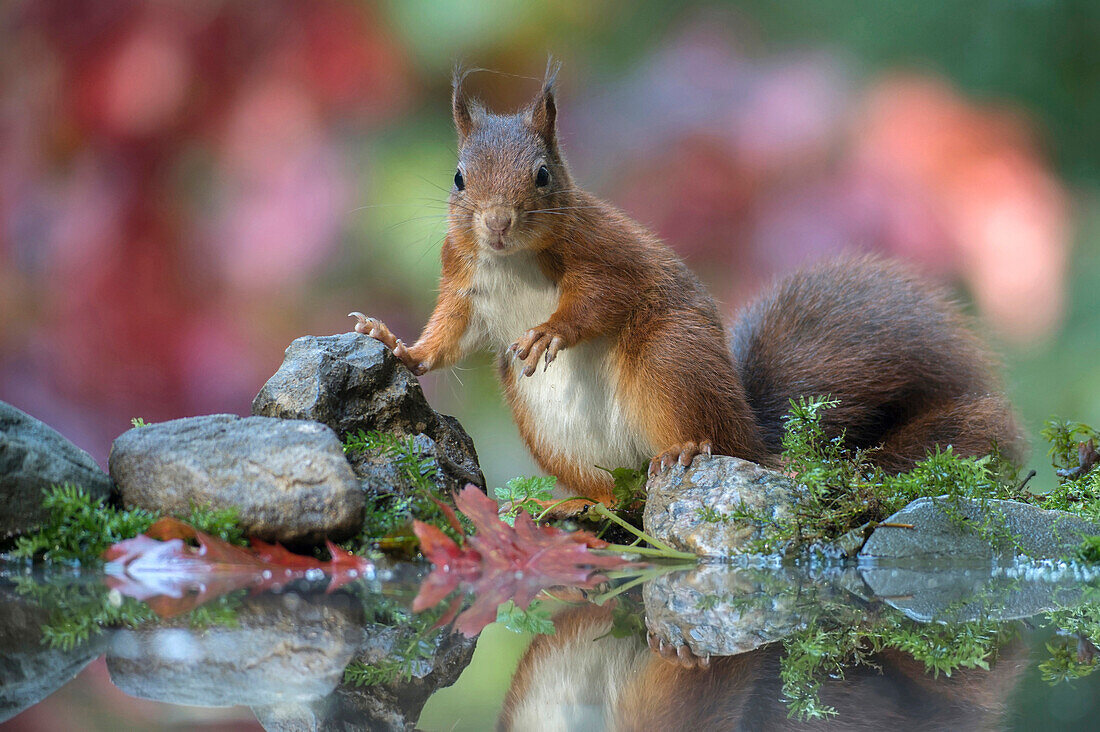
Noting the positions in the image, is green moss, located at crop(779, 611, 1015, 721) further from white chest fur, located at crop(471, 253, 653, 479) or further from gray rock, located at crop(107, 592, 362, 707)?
white chest fur, located at crop(471, 253, 653, 479)

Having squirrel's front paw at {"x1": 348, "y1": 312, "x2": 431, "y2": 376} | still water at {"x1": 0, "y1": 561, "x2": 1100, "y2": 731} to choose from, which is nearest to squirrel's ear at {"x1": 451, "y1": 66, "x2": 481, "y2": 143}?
squirrel's front paw at {"x1": 348, "y1": 312, "x2": 431, "y2": 376}

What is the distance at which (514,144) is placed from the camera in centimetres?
222

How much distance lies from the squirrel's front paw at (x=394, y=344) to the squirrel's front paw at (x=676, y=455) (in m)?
0.57

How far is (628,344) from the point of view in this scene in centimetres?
225

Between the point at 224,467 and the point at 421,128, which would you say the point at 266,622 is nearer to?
the point at 224,467

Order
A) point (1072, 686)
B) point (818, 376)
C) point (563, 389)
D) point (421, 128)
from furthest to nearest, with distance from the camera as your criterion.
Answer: point (421, 128), point (818, 376), point (563, 389), point (1072, 686)

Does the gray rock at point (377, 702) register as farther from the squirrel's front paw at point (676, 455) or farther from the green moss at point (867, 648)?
the squirrel's front paw at point (676, 455)

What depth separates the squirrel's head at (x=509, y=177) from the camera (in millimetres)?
2109

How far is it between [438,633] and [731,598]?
45 cm

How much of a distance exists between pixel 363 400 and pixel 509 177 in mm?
529

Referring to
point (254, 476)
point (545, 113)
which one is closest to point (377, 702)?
point (254, 476)

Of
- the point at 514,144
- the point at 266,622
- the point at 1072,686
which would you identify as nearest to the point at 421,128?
the point at 514,144

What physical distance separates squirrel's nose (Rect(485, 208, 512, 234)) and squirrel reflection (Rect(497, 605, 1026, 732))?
3.46 ft

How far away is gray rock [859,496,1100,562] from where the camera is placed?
6.04 feet
